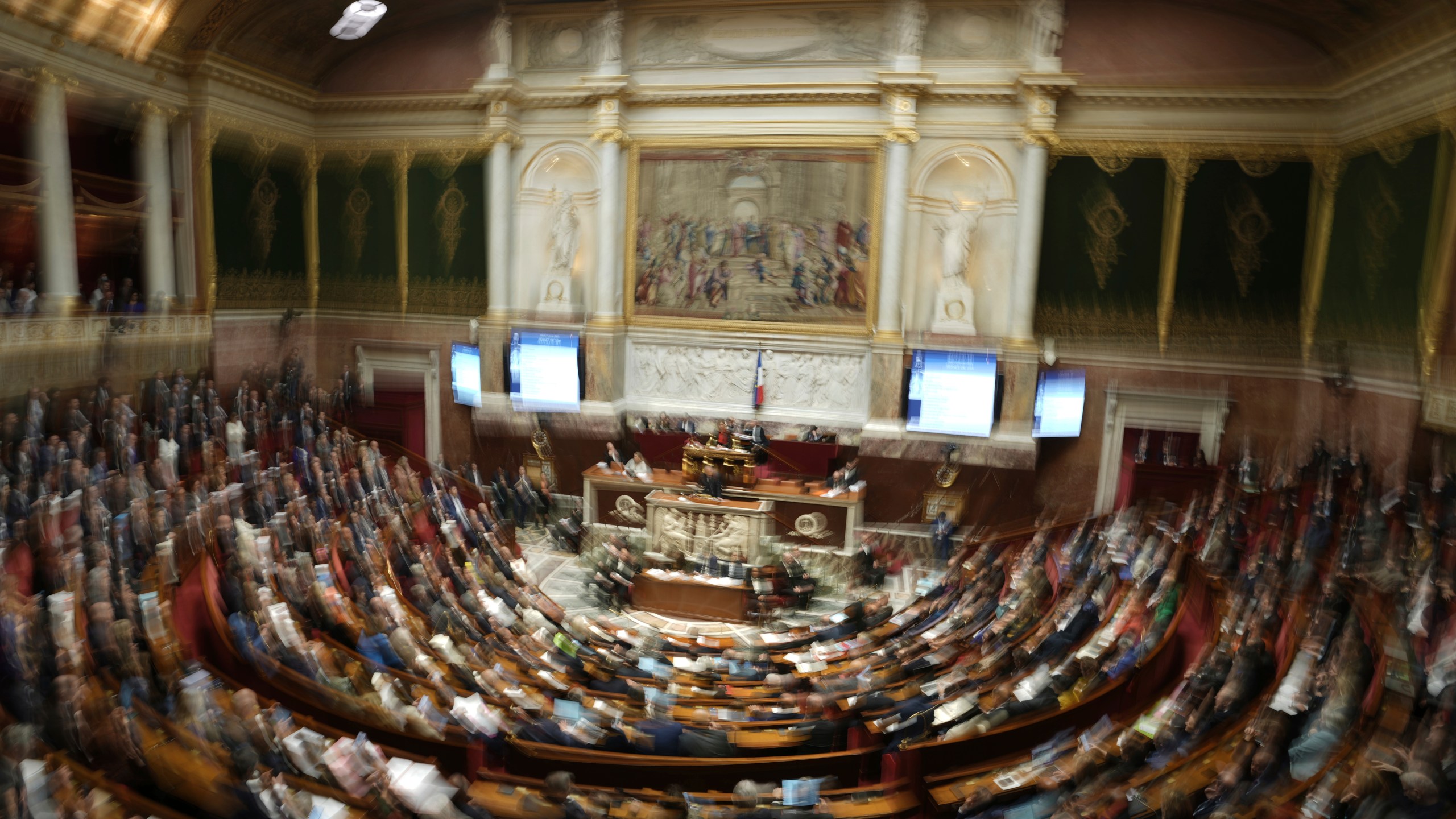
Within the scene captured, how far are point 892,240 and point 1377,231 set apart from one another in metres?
7.39

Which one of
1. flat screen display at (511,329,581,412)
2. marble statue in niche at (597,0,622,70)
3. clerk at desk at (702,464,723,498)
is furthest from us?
flat screen display at (511,329,581,412)

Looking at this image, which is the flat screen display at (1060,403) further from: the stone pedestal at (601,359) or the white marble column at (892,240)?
the stone pedestal at (601,359)

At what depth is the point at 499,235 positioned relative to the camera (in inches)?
652

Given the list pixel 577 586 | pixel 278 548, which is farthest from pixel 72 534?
pixel 577 586

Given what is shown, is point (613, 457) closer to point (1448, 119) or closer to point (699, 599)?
point (699, 599)

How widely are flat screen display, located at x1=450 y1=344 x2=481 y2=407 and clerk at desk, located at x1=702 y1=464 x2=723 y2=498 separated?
5.76 meters

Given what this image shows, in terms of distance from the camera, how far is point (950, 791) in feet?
Result: 18.5

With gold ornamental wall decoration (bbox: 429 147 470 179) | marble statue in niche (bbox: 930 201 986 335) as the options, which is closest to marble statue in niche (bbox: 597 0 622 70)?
gold ornamental wall decoration (bbox: 429 147 470 179)

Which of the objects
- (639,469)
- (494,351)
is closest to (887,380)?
(639,469)

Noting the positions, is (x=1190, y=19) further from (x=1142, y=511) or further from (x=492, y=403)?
(x=492, y=403)

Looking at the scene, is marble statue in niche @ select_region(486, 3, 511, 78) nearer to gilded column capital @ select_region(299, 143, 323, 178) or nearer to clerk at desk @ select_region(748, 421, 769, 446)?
gilded column capital @ select_region(299, 143, 323, 178)

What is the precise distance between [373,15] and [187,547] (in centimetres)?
1166

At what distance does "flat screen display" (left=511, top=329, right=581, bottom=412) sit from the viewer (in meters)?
16.1

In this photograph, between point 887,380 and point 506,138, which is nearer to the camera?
point 887,380
